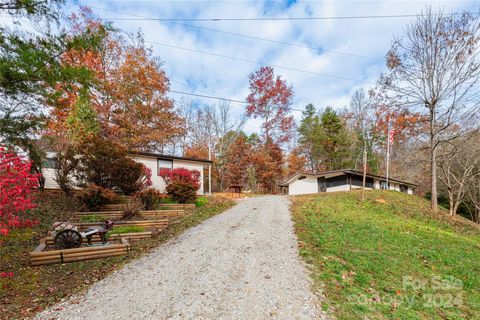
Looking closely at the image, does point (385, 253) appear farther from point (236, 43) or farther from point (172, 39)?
point (172, 39)

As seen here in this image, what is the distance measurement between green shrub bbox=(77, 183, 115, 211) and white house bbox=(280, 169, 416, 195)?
18811mm

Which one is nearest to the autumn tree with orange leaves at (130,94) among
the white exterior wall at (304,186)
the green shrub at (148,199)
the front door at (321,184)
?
the green shrub at (148,199)

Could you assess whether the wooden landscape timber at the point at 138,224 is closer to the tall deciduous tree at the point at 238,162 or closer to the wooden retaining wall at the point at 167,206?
the wooden retaining wall at the point at 167,206

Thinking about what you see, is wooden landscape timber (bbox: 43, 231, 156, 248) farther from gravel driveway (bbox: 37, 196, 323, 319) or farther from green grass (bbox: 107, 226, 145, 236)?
gravel driveway (bbox: 37, 196, 323, 319)

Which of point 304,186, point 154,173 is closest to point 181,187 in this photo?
point 154,173

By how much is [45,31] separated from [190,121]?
76.5 feet

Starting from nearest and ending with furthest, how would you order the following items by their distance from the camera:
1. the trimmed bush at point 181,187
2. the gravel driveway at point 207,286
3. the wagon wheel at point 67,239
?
the gravel driveway at point 207,286
the wagon wheel at point 67,239
the trimmed bush at point 181,187

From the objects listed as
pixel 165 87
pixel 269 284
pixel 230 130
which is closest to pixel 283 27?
pixel 269 284

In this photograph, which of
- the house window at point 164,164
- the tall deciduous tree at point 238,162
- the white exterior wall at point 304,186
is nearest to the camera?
the house window at point 164,164

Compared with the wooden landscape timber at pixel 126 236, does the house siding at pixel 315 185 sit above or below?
above

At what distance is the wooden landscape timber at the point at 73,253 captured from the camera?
14.7ft

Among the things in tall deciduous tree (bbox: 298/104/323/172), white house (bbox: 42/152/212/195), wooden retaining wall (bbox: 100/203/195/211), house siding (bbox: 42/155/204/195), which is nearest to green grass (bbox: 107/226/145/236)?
wooden retaining wall (bbox: 100/203/195/211)

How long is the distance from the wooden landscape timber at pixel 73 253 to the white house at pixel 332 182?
19757mm

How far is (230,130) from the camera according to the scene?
2797cm
